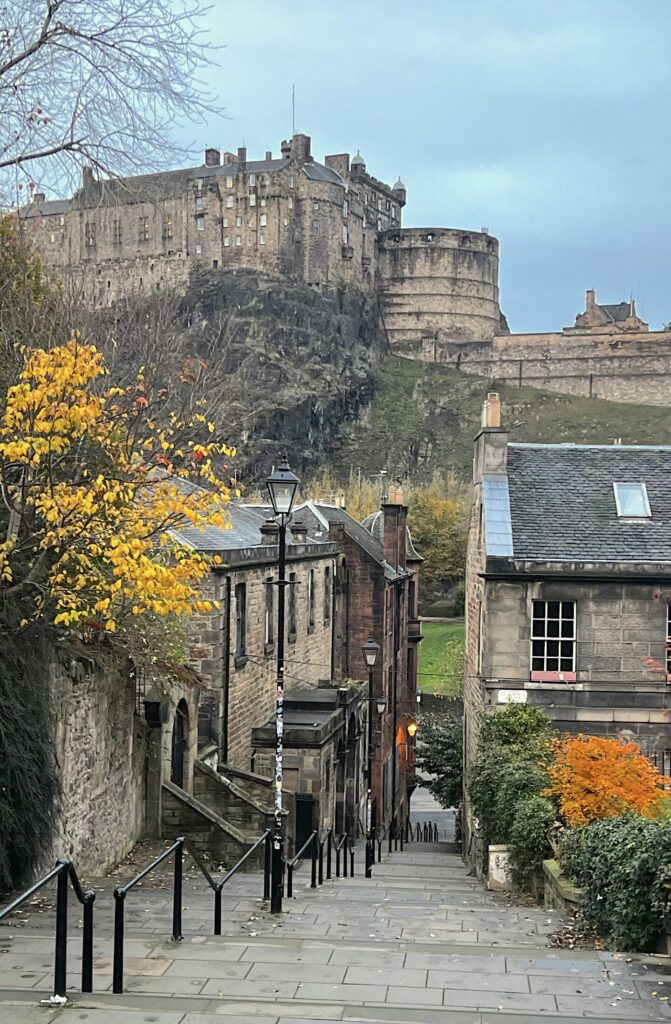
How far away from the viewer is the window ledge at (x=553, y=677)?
72.4 feet

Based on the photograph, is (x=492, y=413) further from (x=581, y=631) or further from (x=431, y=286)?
(x=431, y=286)

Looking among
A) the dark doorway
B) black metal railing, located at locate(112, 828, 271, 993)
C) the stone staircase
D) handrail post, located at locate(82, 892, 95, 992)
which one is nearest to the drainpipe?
the dark doorway

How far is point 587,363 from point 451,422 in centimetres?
1827

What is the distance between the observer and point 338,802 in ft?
87.1

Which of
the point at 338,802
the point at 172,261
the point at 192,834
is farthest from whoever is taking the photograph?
the point at 172,261

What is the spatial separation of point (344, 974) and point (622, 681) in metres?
14.9

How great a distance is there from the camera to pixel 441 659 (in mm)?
66562

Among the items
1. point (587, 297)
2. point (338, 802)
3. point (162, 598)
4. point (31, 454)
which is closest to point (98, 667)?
point (162, 598)

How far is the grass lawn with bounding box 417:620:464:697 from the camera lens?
5466 cm

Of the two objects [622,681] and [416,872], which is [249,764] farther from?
[622,681]

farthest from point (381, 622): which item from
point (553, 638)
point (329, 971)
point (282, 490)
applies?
point (329, 971)

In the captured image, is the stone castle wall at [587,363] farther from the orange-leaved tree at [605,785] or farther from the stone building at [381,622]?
the orange-leaved tree at [605,785]

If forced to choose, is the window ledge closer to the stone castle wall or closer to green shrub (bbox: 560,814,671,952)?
green shrub (bbox: 560,814,671,952)

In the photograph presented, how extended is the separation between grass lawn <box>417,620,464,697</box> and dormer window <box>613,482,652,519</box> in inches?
1005
